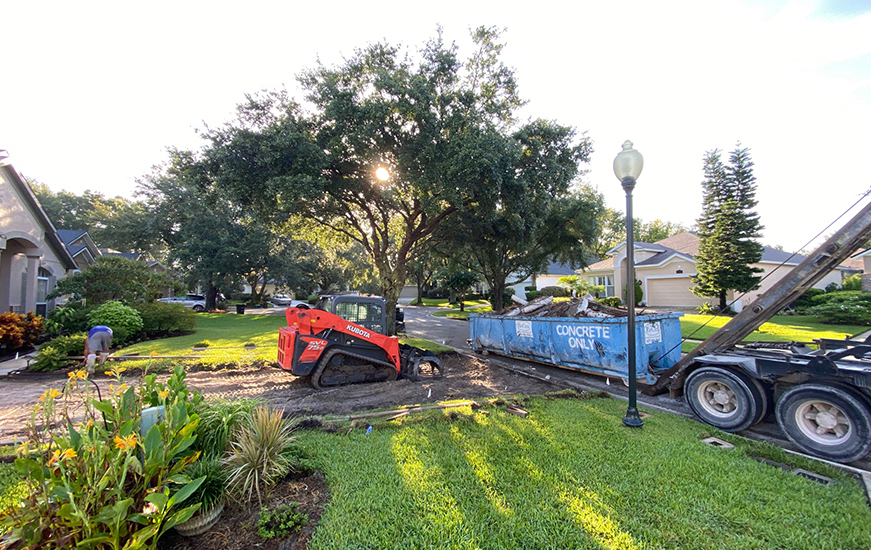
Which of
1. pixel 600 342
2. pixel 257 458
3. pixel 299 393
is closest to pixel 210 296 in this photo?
pixel 299 393

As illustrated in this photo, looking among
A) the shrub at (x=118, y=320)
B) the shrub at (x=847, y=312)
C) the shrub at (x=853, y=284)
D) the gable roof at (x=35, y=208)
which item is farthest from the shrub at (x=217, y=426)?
the shrub at (x=853, y=284)

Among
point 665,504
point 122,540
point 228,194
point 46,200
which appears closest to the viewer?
point 122,540

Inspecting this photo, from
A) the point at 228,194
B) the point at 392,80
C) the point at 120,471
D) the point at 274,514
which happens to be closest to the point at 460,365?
the point at 274,514

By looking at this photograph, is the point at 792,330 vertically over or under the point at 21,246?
under

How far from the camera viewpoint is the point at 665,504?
3311 mm

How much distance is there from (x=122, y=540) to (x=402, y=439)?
281cm

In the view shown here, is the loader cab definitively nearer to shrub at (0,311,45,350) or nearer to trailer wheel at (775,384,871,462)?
trailer wheel at (775,384,871,462)

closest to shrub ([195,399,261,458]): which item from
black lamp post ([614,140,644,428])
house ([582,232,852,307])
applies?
black lamp post ([614,140,644,428])

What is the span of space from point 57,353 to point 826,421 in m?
15.2

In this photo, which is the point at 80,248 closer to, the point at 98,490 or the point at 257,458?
the point at 257,458

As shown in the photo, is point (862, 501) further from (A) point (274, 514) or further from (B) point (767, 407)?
(A) point (274, 514)

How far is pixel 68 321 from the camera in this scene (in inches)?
522

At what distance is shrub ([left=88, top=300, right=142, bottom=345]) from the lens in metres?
13.1

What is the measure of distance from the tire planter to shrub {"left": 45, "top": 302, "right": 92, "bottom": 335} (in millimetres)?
15259
